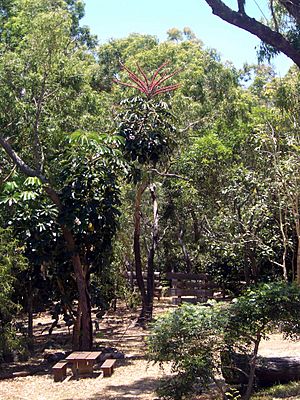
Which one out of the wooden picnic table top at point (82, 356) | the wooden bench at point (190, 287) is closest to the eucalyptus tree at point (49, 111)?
the wooden picnic table top at point (82, 356)

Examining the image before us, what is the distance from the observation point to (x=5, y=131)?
472 inches

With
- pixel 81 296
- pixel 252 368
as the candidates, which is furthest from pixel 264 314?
pixel 81 296

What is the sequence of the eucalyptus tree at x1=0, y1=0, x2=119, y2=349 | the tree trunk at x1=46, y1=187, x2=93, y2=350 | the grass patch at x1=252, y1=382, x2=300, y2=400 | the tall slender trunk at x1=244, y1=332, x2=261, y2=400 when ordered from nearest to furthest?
the tall slender trunk at x1=244, y1=332, x2=261, y2=400
the grass patch at x1=252, y1=382, x2=300, y2=400
the eucalyptus tree at x1=0, y1=0, x2=119, y2=349
the tree trunk at x1=46, y1=187, x2=93, y2=350

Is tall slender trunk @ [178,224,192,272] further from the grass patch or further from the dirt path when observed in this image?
the grass patch

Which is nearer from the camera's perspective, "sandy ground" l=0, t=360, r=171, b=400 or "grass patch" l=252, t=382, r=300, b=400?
"grass patch" l=252, t=382, r=300, b=400

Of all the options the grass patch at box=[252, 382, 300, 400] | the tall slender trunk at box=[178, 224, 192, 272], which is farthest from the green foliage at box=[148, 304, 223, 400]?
the tall slender trunk at box=[178, 224, 192, 272]

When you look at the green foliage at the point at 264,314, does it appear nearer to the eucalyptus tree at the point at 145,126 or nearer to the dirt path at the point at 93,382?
the dirt path at the point at 93,382

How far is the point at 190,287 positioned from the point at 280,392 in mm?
11109

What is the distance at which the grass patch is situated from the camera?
7109 mm

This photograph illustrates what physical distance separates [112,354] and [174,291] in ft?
22.2

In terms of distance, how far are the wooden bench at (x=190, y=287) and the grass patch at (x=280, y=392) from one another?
10.5 metres

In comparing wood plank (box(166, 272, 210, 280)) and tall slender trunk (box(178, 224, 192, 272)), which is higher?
tall slender trunk (box(178, 224, 192, 272))

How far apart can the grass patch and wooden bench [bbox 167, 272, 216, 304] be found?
1048 cm

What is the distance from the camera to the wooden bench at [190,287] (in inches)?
709
